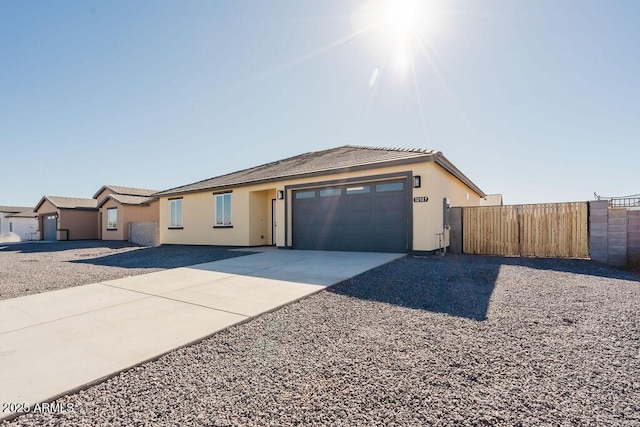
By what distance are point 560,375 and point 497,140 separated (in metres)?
11.6

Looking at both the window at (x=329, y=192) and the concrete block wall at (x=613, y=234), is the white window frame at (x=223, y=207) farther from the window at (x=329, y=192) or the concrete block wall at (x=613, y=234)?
the concrete block wall at (x=613, y=234)

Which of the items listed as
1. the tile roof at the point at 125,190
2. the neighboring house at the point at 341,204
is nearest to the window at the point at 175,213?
the neighboring house at the point at 341,204

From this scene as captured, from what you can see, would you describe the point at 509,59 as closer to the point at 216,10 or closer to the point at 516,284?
the point at 516,284

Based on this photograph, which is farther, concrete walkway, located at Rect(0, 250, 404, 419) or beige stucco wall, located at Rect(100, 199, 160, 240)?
beige stucco wall, located at Rect(100, 199, 160, 240)

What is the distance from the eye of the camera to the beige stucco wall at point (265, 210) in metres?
9.06

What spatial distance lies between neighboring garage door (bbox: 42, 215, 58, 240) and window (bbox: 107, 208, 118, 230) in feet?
21.1

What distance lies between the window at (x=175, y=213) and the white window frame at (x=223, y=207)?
3.01m

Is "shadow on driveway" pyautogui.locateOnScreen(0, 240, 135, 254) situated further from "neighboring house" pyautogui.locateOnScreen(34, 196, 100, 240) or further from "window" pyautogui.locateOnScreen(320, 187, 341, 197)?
"window" pyautogui.locateOnScreen(320, 187, 341, 197)

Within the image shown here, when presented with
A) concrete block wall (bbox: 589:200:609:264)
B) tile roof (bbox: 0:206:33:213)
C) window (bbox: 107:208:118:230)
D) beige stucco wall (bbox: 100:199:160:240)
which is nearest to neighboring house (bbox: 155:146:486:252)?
concrete block wall (bbox: 589:200:609:264)

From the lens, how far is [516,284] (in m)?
5.37

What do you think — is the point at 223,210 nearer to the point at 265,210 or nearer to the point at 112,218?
the point at 265,210

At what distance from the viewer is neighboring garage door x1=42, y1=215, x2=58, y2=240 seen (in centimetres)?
2531

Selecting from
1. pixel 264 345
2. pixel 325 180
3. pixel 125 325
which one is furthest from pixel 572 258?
pixel 125 325

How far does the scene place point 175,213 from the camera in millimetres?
16297
